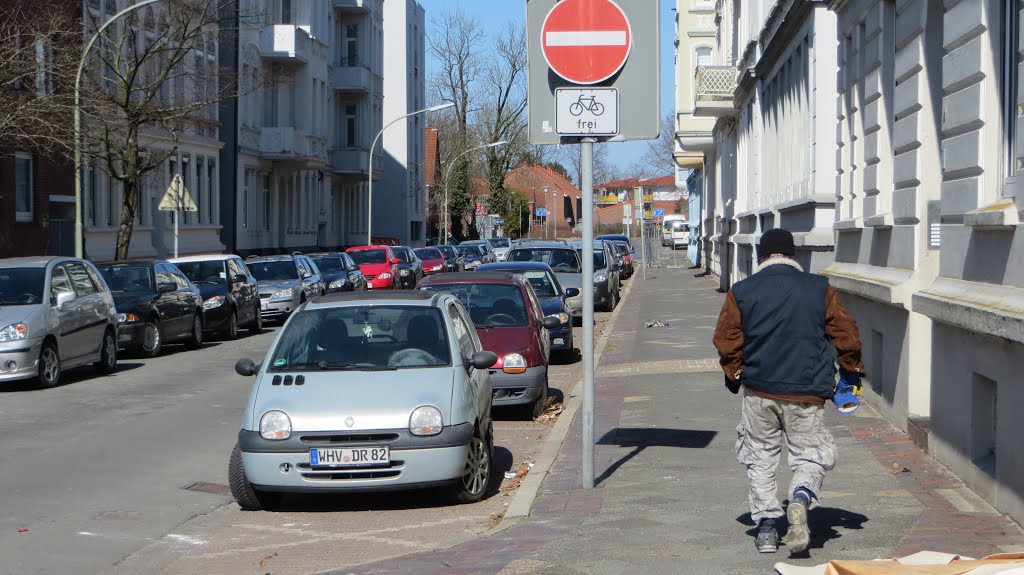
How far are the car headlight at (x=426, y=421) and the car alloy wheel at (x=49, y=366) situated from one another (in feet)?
29.1

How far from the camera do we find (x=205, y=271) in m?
25.5

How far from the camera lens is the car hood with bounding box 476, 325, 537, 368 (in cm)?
1351

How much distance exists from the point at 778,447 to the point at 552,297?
44.6ft

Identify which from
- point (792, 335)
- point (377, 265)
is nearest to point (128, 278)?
point (792, 335)

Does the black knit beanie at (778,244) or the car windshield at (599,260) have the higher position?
the black knit beanie at (778,244)

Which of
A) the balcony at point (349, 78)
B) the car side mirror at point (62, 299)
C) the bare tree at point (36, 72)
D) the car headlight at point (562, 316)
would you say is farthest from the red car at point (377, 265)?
the balcony at point (349, 78)

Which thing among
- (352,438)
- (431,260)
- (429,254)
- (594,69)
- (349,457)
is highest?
(594,69)

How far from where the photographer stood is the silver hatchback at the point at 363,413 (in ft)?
27.8

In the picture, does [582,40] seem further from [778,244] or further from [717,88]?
[717,88]

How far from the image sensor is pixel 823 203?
17.7m

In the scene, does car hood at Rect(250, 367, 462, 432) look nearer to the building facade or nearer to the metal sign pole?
the metal sign pole

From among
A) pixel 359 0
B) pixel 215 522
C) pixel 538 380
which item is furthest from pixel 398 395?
pixel 359 0

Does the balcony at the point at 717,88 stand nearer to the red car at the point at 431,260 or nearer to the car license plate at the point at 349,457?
the red car at the point at 431,260

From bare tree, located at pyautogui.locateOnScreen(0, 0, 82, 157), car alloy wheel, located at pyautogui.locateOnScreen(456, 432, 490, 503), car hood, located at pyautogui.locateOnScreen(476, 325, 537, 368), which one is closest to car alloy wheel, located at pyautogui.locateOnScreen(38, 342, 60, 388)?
car hood, located at pyautogui.locateOnScreen(476, 325, 537, 368)
